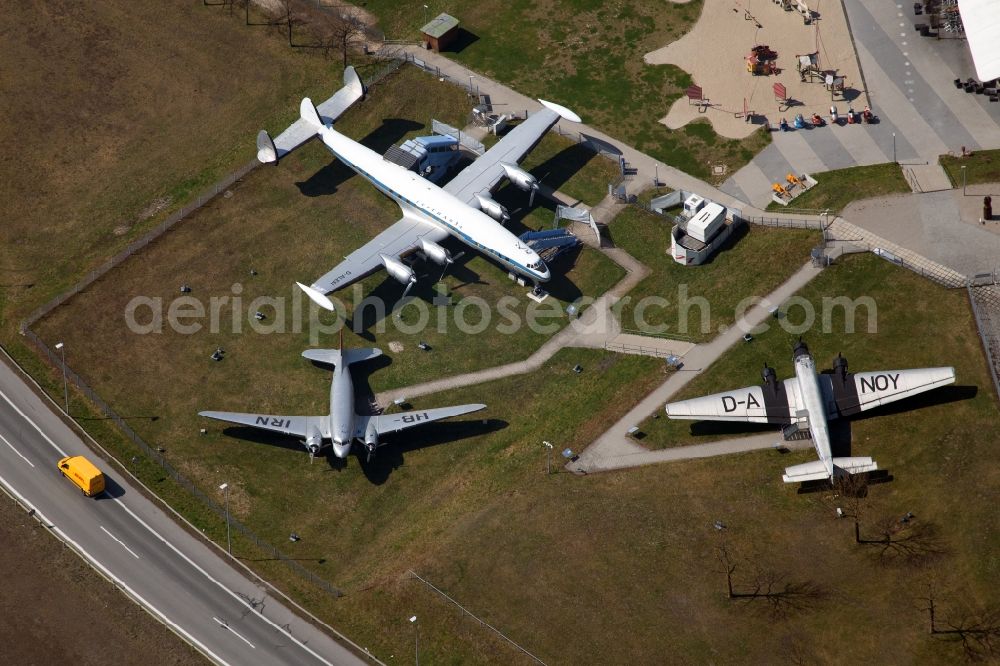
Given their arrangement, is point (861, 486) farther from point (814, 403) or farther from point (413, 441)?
point (413, 441)

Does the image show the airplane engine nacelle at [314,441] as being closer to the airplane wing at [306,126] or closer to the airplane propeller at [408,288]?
the airplane propeller at [408,288]

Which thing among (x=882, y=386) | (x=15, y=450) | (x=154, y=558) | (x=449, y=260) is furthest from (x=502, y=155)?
(x=15, y=450)

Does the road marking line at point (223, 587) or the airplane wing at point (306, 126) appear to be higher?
the airplane wing at point (306, 126)

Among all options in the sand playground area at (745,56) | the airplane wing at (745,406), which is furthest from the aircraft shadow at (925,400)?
the sand playground area at (745,56)

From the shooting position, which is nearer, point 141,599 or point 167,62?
point 141,599

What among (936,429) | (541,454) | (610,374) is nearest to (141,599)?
(541,454)

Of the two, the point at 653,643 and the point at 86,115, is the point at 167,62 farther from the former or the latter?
the point at 653,643
